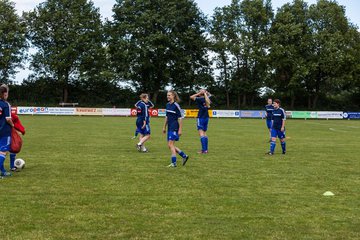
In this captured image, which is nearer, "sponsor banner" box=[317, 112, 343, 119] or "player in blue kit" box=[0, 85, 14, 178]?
"player in blue kit" box=[0, 85, 14, 178]

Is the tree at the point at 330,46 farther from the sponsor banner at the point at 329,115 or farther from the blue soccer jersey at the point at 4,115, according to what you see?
the blue soccer jersey at the point at 4,115

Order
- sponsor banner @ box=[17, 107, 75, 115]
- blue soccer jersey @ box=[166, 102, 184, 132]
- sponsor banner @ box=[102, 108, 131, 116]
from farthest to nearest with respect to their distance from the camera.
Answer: sponsor banner @ box=[102, 108, 131, 116] → sponsor banner @ box=[17, 107, 75, 115] → blue soccer jersey @ box=[166, 102, 184, 132]

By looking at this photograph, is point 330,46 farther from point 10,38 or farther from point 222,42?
point 10,38

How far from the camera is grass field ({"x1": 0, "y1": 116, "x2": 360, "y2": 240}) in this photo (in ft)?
19.4

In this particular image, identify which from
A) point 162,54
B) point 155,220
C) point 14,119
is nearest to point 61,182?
point 14,119

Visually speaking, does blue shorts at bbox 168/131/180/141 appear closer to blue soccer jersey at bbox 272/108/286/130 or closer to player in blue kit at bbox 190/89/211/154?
player in blue kit at bbox 190/89/211/154

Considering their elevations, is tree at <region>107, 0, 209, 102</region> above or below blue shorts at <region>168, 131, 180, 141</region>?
above

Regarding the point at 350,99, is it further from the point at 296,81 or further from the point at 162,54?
the point at 162,54

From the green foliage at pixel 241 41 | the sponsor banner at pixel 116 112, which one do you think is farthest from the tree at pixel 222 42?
the sponsor banner at pixel 116 112

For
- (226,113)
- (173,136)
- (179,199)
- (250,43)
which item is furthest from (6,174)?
(250,43)

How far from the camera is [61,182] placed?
9.24 m

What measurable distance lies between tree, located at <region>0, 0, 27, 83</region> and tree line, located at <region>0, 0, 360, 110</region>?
136mm

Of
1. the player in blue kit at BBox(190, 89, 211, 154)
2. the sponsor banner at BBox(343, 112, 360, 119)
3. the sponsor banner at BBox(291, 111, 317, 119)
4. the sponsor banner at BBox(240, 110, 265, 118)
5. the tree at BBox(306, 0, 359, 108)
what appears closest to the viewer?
the player in blue kit at BBox(190, 89, 211, 154)

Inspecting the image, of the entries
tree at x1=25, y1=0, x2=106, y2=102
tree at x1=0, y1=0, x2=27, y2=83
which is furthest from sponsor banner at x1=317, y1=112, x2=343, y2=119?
tree at x1=0, y1=0, x2=27, y2=83
